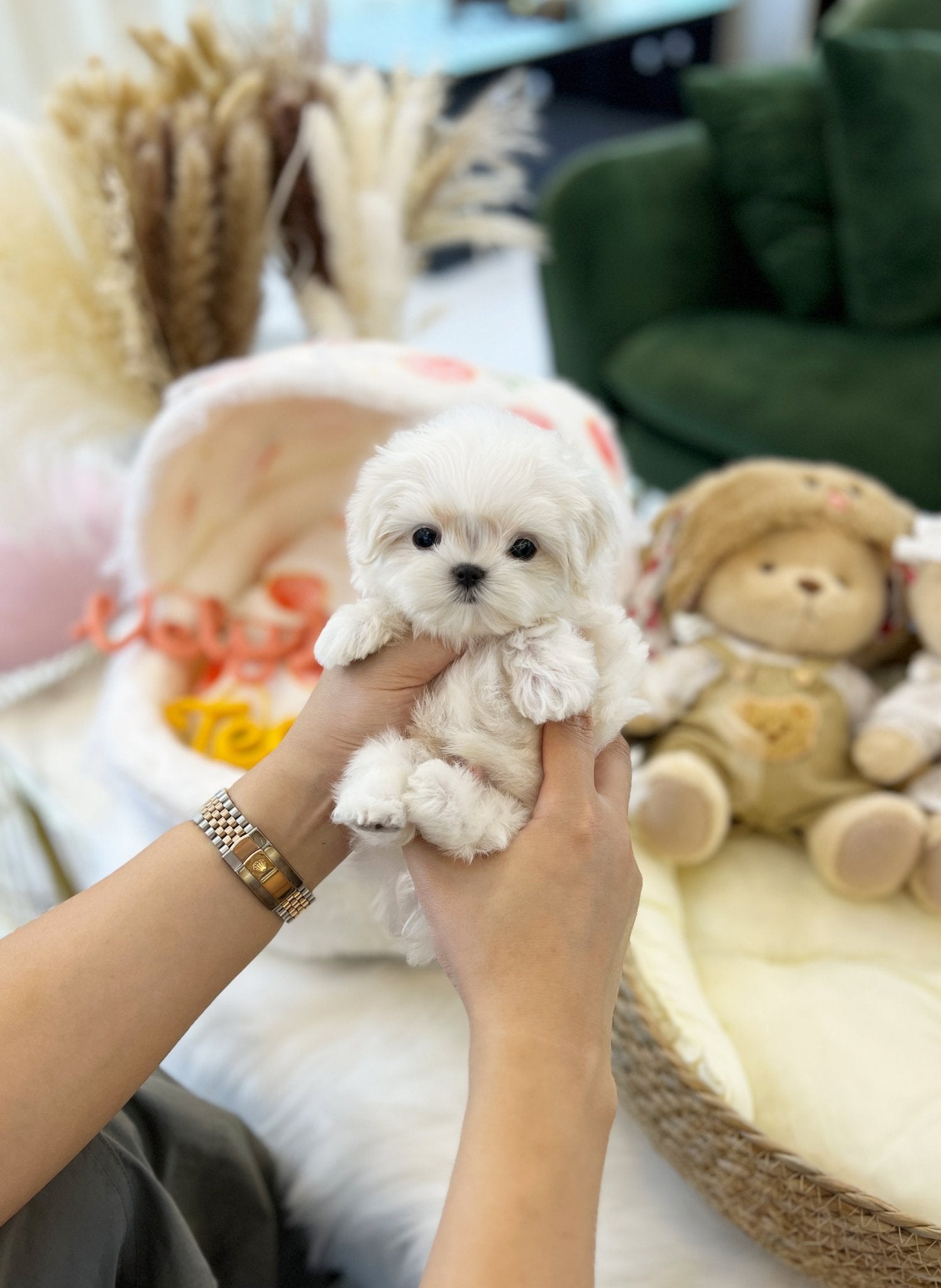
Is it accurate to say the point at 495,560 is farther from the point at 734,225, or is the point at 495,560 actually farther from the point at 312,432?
the point at 734,225

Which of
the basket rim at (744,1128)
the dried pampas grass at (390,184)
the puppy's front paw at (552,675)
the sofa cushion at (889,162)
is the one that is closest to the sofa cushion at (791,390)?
the sofa cushion at (889,162)

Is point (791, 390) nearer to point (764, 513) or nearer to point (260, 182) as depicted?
point (764, 513)

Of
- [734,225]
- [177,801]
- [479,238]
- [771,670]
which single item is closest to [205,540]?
[177,801]

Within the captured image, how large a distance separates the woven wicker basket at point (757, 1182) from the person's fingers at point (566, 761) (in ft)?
1.08

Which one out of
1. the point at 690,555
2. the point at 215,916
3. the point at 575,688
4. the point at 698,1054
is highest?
the point at 575,688

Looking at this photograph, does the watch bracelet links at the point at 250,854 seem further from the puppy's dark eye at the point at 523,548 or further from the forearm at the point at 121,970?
the puppy's dark eye at the point at 523,548

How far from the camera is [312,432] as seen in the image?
1266mm

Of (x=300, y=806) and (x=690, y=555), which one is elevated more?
(x=300, y=806)

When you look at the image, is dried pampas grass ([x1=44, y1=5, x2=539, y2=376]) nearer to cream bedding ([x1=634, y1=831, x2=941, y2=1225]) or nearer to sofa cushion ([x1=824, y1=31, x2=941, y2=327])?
sofa cushion ([x1=824, y1=31, x2=941, y2=327])

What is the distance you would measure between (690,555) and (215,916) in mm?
720

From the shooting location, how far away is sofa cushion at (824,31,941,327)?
1.54m

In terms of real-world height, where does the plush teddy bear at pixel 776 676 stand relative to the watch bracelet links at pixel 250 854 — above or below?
below

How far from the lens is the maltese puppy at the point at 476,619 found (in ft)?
1.83

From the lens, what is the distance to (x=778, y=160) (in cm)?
171
